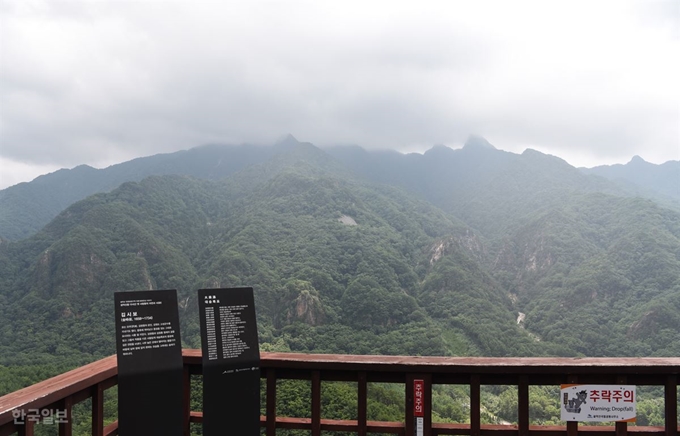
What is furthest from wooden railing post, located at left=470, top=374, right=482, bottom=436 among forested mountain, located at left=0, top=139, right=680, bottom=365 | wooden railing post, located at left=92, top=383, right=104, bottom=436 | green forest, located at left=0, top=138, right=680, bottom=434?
forested mountain, located at left=0, top=139, right=680, bottom=365

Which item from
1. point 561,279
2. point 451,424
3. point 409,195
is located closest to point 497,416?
point 451,424

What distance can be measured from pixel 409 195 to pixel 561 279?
39866mm

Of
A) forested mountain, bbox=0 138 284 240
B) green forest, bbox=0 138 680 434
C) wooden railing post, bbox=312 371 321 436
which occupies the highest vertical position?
forested mountain, bbox=0 138 284 240

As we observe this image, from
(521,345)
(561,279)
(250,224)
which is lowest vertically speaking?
(521,345)

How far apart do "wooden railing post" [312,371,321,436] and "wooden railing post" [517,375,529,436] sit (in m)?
0.99

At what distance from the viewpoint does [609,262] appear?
2336 inches

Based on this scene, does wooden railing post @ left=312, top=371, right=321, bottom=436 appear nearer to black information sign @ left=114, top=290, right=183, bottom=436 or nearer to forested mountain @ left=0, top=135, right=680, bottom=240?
black information sign @ left=114, top=290, right=183, bottom=436

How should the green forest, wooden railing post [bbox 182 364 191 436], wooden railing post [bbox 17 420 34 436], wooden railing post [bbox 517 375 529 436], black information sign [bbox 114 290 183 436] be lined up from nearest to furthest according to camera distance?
wooden railing post [bbox 17 420 34 436], black information sign [bbox 114 290 183 436], wooden railing post [bbox 517 375 529 436], wooden railing post [bbox 182 364 191 436], the green forest

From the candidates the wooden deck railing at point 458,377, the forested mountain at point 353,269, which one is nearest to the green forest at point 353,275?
the forested mountain at point 353,269

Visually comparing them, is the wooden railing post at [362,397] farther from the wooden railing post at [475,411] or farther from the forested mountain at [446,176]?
the forested mountain at [446,176]

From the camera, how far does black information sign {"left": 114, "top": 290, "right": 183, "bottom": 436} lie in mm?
2174

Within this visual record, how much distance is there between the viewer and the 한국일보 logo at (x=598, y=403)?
233 cm

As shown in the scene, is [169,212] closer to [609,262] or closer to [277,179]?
[277,179]

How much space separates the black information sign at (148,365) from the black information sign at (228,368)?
0.45 feet
